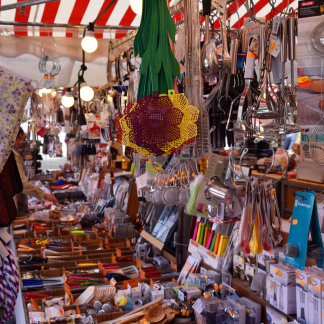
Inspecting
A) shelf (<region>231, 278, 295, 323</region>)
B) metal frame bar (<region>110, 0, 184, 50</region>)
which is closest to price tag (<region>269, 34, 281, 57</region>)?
metal frame bar (<region>110, 0, 184, 50</region>)

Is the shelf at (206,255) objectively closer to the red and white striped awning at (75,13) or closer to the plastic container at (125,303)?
the plastic container at (125,303)

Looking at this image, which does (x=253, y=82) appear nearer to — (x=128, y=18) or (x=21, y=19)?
(x=128, y=18)

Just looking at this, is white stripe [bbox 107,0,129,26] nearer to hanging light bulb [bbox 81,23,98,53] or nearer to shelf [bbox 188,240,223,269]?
hanging light bulb [bbox 81,23,98,53]

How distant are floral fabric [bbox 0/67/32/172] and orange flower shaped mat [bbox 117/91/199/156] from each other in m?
0.38

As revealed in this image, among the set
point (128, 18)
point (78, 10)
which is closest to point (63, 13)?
point (78, 10)

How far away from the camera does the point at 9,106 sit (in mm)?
1328

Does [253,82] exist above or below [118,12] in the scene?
below

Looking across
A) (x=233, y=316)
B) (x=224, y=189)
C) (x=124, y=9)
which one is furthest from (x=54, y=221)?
(x=224, y=189)

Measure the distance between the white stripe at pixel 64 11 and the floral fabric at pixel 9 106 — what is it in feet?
9.74

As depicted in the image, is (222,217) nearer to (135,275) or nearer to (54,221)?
(135,275)

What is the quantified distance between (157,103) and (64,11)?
131 inches

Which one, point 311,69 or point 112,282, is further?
point 112,282

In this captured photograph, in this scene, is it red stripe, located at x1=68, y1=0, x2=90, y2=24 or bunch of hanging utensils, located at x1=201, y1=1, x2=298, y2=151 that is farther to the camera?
red stripe, located at x1=68, y1=0, x2=90, y2=24

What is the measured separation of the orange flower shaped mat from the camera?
4.18ft
